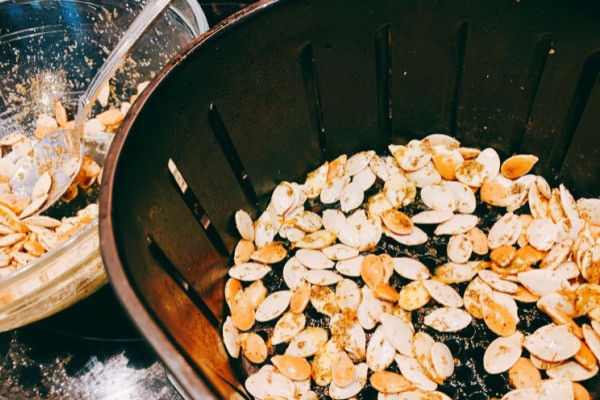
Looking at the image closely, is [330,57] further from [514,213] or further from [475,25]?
[514,213]

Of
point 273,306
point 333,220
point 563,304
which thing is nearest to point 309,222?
point 333,220

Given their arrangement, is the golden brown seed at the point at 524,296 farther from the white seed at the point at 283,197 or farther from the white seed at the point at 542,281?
the white seed at the point at 283,197

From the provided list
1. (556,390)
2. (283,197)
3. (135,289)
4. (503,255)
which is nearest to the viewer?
(135,289)

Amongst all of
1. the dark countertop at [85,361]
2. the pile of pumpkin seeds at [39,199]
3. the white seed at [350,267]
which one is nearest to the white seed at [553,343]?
the white seed at [350,267]

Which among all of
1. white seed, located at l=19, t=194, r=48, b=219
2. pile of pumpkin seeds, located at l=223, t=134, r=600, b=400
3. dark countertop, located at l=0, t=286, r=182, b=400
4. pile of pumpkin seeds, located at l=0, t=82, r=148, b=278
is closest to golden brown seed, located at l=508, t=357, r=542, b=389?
pile of pumpkin seeds, located at l=223, t=134, r=600, b=400

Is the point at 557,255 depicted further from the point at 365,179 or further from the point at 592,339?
the point at 365,179

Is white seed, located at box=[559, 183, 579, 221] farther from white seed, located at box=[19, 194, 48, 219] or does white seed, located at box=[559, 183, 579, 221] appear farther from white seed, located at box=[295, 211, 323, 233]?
white seed, located at box=[19, 194, 48, 219]
